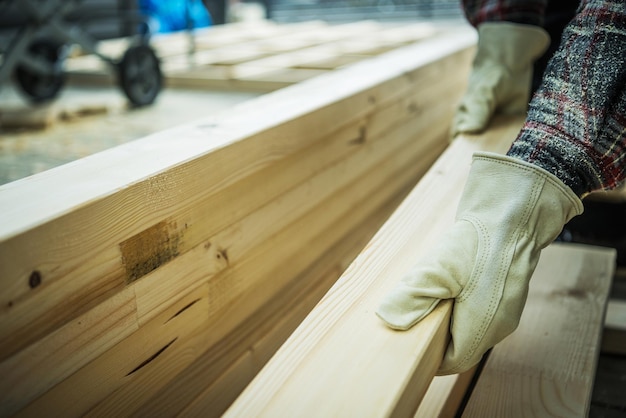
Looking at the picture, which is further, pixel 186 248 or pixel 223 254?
pixel 223 254

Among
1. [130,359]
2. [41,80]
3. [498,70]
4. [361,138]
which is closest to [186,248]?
[130,359]

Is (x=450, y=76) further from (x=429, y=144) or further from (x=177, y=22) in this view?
(x=177, y=22)

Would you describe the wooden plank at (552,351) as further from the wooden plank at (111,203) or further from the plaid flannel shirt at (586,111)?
the wooden plank at (111,203)

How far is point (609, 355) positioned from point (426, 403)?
29.8 inches

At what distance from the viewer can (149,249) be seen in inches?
41.8

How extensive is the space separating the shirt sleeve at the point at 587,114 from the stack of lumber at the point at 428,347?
27 centimetres

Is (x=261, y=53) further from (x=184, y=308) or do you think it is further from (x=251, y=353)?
(x=184, y=308)

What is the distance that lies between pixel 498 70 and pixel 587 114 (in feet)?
2.46

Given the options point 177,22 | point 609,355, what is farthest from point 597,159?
point 177,22

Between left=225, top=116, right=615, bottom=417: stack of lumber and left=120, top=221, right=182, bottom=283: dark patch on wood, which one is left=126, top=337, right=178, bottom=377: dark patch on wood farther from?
left=225, top=116, right=615, bottom=417: stack of lumber

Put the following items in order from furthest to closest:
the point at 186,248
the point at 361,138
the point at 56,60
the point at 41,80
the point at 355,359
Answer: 1. the point at 56,60
2. the point at 41,80
3. the point at 361,138
4. the point at 186,248
5. the point at 355,359

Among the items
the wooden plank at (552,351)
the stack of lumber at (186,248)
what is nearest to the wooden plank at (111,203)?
the stack of lumber at (186,248)

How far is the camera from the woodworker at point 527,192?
903 millimetres

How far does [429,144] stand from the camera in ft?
8.54
